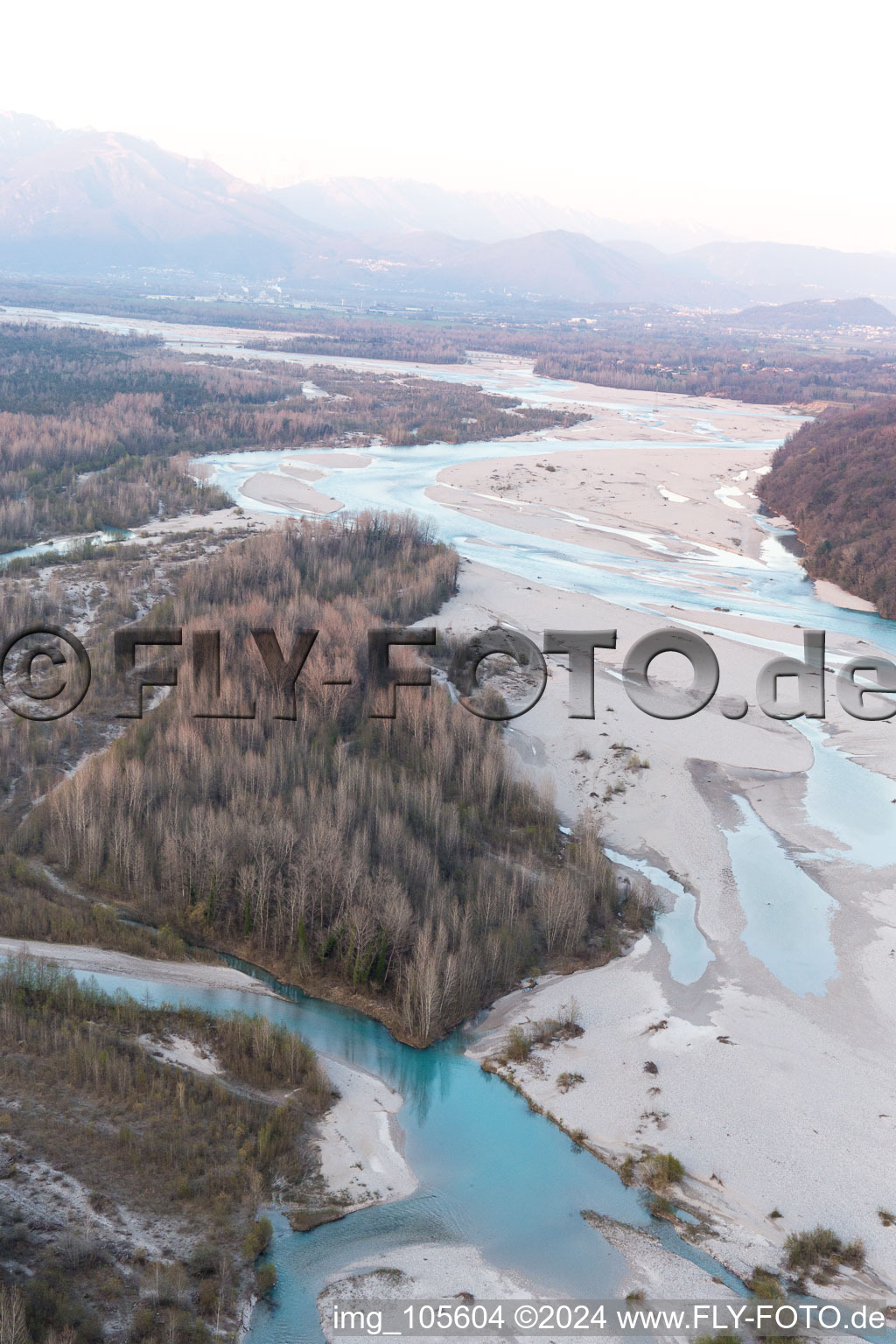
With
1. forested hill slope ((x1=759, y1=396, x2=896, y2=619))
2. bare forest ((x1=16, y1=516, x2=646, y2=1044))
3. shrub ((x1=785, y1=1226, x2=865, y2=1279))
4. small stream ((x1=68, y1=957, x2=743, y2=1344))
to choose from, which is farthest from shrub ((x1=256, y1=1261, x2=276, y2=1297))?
forested hill slope ((x1=759, y1=396, x2=896, y2=619))

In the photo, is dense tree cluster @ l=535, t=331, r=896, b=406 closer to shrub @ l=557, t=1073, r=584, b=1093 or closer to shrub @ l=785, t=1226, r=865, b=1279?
shrub @ l=557, t=1073, r=584, b=1093

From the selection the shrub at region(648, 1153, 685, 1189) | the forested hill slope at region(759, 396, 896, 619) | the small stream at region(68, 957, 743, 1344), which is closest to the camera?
the small stream at region(68, 957, 743, 1344)

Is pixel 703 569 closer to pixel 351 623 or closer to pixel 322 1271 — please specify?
pixel 351 623

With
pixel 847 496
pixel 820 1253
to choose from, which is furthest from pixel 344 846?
pixel 847 496

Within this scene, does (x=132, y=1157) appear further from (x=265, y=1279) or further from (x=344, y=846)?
(x=344, y=846)

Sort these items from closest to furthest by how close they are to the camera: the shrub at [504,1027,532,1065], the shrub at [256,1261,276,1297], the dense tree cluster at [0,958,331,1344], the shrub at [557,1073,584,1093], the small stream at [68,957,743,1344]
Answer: the dense tree cluster at [0,958,331,1344]
the shrub at [256,1261,276,1297]
the small stream at [68,957,743,1344]
the shrub at [557,1073,584,1093]
the shrub at [504,1027,532,1065]

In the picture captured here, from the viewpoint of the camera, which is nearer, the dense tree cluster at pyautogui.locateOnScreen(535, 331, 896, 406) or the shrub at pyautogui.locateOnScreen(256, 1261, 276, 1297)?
the shrub at pyautogui.locateOnScreen(256, 1261, 276, 1297)

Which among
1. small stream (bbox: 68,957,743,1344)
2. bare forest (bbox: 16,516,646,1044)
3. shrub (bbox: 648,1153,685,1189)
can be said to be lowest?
small stream (bbox: 68,957,743,1344)

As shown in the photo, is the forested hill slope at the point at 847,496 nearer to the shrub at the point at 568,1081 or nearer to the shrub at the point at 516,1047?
the shrub at the point at 516,1047

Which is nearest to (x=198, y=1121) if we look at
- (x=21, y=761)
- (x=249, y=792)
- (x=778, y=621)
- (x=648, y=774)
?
(x=249, y=792)
